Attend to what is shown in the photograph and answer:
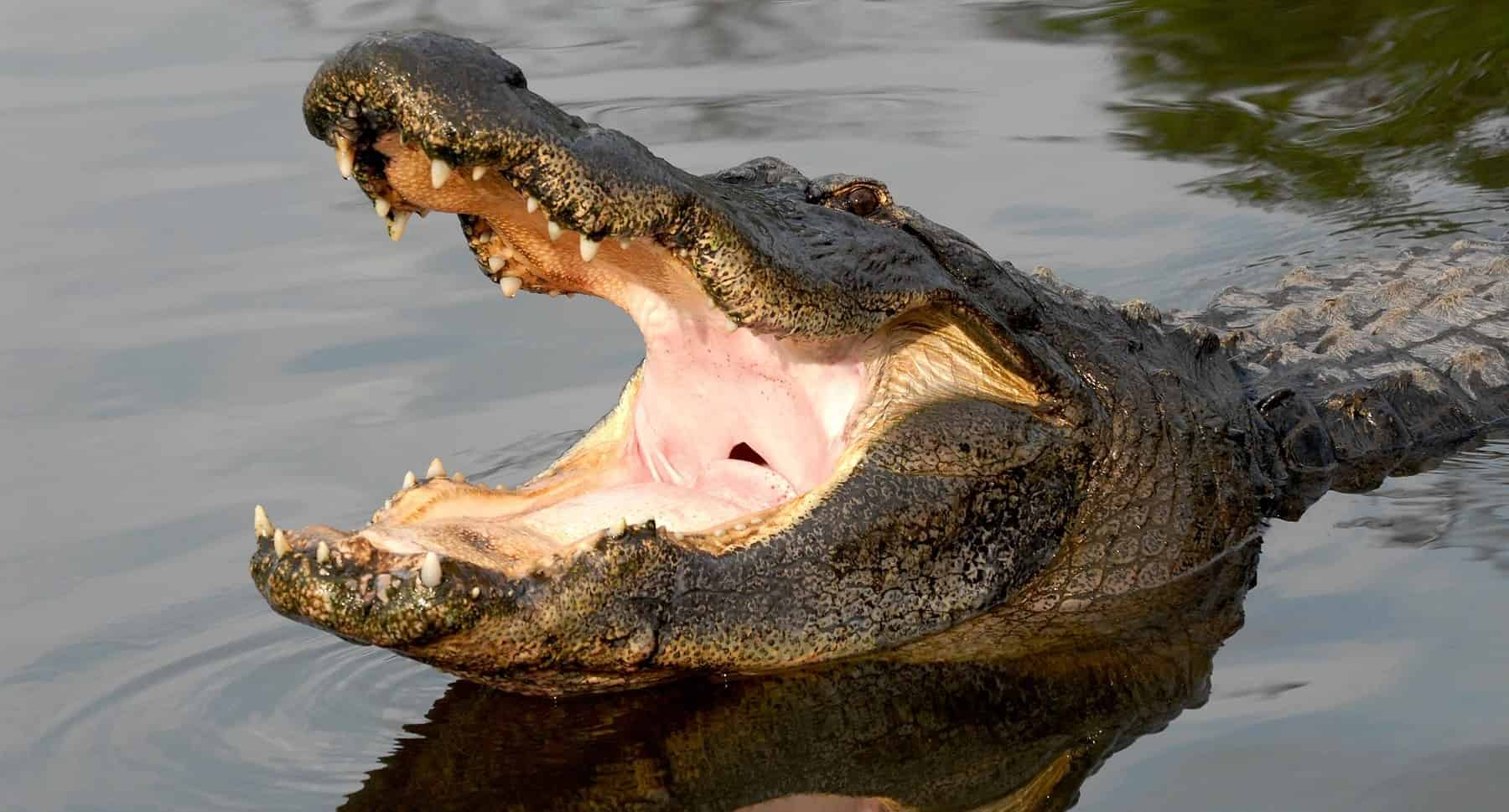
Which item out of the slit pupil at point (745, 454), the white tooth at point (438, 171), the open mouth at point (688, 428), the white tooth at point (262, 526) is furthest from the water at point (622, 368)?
the white tooth at point (438, 171)

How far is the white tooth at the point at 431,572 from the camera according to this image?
12.8ft

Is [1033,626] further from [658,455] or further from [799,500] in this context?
[658,455]

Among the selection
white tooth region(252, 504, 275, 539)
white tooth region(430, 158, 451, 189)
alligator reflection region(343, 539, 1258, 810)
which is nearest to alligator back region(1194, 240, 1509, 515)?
alligator reflection region(343, 539, 1258, 810)

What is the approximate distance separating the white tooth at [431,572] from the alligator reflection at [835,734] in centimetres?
45

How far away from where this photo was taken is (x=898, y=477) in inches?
178

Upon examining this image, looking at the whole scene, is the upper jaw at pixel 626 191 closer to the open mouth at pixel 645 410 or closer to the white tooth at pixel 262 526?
the open mouth at pixel 645 410

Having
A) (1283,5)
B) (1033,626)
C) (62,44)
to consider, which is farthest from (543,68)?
(1033,626)

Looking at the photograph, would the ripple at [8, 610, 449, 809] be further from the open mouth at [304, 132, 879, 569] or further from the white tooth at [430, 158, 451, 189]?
the white tooth at [430, 158, 451, 189]

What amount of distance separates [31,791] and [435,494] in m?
1.06

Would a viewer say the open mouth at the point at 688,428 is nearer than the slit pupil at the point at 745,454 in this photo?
Yes

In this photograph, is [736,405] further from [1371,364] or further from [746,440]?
[1371,364]

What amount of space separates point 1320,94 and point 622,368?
16.7ft

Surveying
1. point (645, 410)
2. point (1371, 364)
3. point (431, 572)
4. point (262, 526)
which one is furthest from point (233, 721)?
point (1371, 364)

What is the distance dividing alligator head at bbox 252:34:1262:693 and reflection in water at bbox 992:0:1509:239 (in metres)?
4.16
